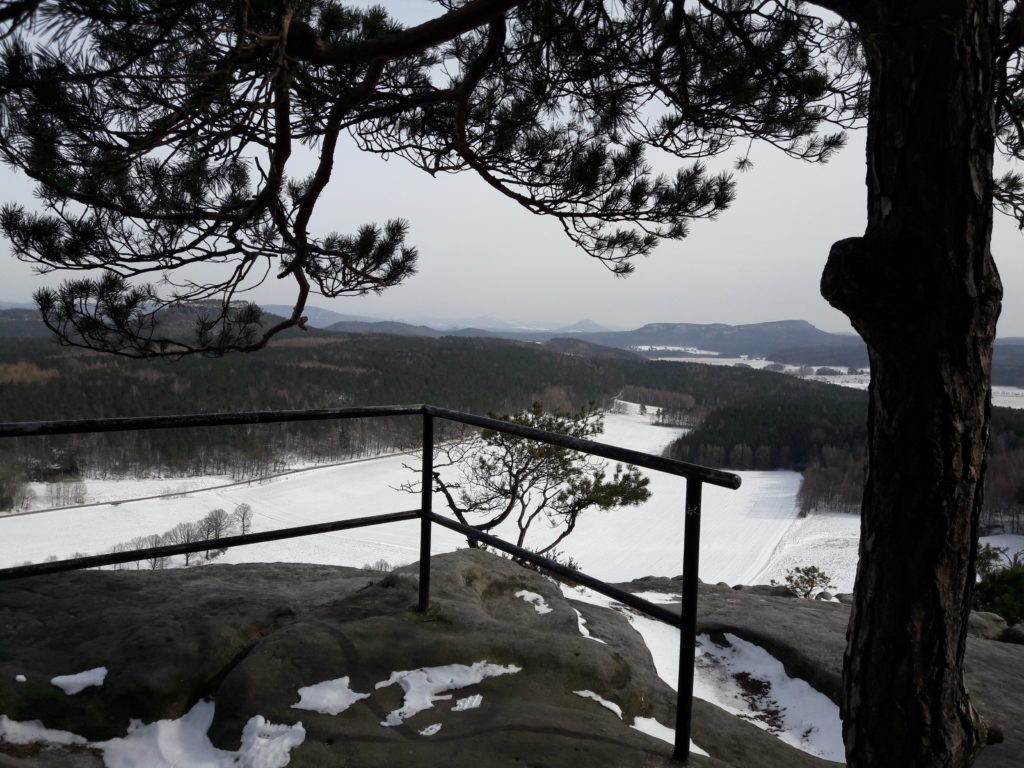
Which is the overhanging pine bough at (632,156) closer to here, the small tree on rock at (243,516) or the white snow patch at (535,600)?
the white snow patch at (535,600)

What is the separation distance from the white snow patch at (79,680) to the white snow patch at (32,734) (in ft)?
0.43

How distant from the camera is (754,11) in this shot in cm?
277

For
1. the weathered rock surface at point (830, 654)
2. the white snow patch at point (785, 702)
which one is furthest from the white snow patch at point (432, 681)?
the weathered rock surface at point (830, 654)

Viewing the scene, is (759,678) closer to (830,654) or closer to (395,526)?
(830,654)

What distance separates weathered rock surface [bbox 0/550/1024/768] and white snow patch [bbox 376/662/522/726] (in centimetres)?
3

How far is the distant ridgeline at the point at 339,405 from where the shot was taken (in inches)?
1682

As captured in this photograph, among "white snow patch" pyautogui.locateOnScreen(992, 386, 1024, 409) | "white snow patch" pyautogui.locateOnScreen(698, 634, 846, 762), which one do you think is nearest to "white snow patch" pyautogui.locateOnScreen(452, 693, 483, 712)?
"white snow patch" pyautogui.locateOnScreen(698, 634, 846, 762)

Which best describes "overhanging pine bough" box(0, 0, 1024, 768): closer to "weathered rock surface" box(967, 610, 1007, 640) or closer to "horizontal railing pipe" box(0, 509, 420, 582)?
"horizontal railing pipe" box(0, 509, 420, 582)

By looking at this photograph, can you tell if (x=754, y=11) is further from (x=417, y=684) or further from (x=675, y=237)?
(x=417, y=684)

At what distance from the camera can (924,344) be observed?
168 cm

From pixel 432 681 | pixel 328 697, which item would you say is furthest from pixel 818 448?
pixel 328 697

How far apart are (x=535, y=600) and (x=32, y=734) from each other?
2.12 metres

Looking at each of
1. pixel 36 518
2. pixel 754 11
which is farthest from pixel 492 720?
pixel 36 518

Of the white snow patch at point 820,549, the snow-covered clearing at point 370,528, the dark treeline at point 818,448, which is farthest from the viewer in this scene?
the dark treeline at point 818,448
